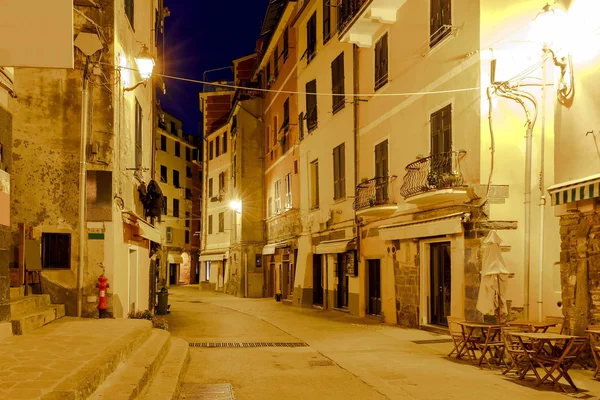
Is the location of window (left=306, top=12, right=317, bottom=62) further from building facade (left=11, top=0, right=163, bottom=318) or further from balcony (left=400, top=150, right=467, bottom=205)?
building facade (left=11, top=0, right=163, bottom=318)

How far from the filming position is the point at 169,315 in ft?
63.7

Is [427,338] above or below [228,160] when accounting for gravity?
below

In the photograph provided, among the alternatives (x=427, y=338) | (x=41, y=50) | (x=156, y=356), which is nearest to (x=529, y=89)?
(x=427, y=338)

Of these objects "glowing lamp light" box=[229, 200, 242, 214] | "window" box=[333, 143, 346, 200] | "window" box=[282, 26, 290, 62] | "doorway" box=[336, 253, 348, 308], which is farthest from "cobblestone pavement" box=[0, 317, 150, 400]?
"glowing lamp light" box=[229, 200, 242, 214]

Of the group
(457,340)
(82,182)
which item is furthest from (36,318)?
(457,340)

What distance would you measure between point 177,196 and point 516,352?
150ft

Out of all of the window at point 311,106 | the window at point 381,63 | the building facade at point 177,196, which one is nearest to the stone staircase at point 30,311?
the window at point 381,63

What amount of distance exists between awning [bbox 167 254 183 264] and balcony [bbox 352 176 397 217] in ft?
115

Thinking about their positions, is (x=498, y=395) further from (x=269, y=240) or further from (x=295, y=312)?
(x=269, y=240)

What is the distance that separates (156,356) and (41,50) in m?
5.24

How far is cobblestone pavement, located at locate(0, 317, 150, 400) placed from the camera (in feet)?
18.6

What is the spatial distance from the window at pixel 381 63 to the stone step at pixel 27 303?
35.0 feet

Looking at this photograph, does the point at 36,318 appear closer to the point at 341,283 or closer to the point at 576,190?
the point at 576,190

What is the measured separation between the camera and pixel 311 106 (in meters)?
24.0
